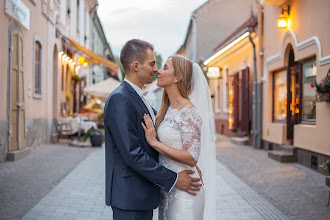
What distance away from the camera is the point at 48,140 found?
13656 millimetres

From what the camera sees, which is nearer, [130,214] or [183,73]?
[130,214]

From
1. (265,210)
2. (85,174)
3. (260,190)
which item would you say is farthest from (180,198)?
(85,174)

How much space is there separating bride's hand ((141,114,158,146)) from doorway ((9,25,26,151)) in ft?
25.2

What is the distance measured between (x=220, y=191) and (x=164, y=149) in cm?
441

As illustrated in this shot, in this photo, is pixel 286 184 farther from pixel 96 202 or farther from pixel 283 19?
pixel 283 19

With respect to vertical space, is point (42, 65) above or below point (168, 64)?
above

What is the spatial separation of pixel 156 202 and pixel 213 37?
88.4ft

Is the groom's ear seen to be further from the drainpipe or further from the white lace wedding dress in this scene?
the drainpipe

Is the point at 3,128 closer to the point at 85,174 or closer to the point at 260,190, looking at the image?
the point at 85,174

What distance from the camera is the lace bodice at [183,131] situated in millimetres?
2369

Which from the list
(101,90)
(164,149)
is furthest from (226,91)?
(164,149)

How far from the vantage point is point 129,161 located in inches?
84.8

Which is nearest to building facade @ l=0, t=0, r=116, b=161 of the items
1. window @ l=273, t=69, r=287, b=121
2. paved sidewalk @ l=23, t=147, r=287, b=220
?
paved sidewalk @ l=23, t=147, r=287, b=220

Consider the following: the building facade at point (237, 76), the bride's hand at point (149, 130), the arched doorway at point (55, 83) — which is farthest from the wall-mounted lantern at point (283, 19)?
the arched doorway at point (55, 83)
